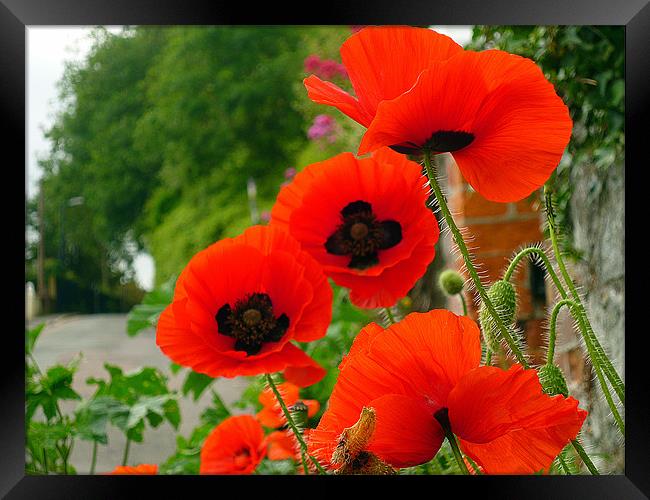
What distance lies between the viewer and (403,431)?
34 cm

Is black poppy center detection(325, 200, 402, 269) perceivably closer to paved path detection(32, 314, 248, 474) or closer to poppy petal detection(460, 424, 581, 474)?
poppy petal detection(460, 424, 581, 474)

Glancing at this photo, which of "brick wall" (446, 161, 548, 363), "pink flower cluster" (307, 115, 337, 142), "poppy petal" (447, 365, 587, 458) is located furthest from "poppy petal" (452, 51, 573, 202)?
"pink flower cluster" (307, 115, 337, 142)

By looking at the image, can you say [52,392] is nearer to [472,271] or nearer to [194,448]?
[194,448]

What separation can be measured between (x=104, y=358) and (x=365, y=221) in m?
2.35

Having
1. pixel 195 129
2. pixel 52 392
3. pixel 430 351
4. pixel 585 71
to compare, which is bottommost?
pixel 52 392

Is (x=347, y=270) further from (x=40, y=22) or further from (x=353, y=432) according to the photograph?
(x=40, y=22)

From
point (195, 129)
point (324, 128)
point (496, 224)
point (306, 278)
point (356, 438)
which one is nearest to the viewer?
point (356, 438)

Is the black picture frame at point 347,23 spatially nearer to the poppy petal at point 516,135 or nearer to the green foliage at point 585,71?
the poppy petal at point 516,135

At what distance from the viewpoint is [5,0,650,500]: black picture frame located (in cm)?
46

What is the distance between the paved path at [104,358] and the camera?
2.07 m

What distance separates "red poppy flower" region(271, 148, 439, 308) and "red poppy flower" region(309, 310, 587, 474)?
0.10 m

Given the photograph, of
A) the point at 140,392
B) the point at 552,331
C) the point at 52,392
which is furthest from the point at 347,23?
the point at 140,392

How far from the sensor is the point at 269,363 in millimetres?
433

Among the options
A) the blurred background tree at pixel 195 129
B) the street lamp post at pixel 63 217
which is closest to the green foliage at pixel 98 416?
the street lamp post at pixel 63 217
